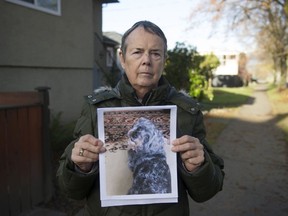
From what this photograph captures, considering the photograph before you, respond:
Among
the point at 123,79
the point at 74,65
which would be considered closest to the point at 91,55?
the point at 74,65

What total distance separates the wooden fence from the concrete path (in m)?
2.25

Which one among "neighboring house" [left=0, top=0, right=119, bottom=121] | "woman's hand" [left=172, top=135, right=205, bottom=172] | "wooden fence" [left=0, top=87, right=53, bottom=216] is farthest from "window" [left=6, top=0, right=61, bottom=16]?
"woman's hand" [left=172, top=135, right=205, bottom=172]

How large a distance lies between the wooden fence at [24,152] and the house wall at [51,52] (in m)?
2.74

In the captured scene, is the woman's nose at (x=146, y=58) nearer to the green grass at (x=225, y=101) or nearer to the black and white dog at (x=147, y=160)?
the black and white dog at (x=147, y=160)

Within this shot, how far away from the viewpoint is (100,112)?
4.85ft

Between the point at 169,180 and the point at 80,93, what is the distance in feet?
28.4

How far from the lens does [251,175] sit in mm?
6348

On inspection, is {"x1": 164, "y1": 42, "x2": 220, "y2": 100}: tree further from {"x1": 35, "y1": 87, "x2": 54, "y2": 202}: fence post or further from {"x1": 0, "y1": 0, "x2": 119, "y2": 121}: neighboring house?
→ {"x1": 35, "y1": 87, "x2": 54, "y2": 202}: fence post

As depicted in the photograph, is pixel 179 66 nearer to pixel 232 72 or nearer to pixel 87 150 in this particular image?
pixel 87 150

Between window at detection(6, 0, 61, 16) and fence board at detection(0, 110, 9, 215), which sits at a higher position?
window at detection(6, 0, 61, 16)

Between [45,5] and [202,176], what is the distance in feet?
25.6

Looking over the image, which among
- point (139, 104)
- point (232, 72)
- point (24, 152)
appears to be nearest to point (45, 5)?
point (24, 152)

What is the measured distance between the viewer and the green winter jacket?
1.60 m

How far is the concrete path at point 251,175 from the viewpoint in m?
4.79
